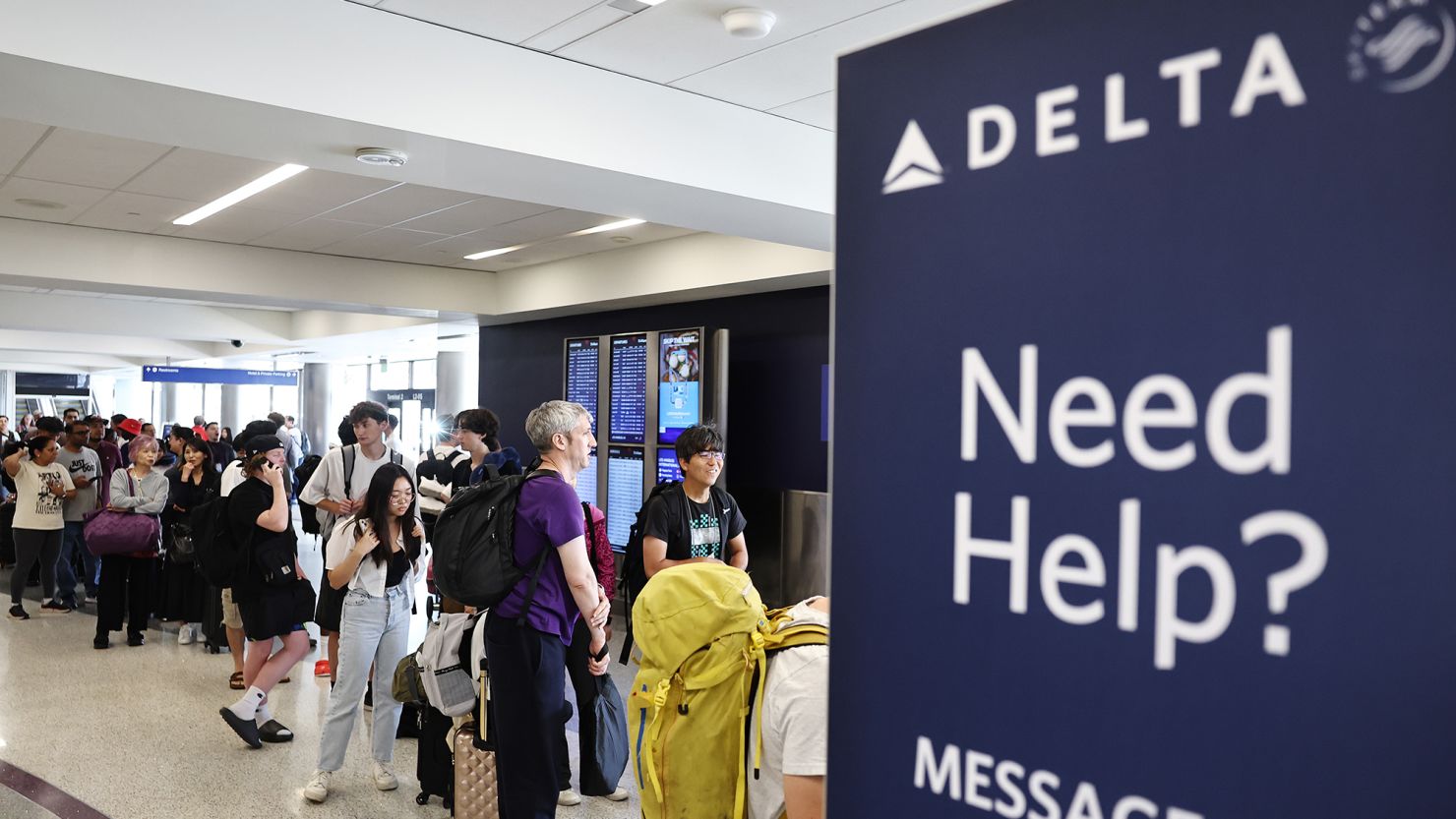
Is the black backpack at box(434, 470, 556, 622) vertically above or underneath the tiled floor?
above

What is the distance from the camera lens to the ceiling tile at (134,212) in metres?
7.04

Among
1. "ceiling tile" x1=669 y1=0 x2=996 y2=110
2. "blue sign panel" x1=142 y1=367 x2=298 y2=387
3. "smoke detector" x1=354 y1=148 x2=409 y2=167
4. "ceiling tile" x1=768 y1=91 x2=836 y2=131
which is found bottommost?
"blue sign panel" x1=142 y1=367 x2=298 y2=387

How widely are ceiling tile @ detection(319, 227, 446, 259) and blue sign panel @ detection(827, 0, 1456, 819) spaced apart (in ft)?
24.5

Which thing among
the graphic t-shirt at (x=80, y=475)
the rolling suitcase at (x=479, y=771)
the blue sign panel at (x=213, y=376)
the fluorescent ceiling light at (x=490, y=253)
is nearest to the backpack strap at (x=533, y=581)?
the rolling suitcase at (x=479, y=771)

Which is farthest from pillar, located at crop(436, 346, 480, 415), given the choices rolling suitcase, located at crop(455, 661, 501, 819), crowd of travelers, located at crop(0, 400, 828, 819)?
rolling suitcase, located at crop(455, 661, 501, 819)

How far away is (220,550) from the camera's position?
193 inches

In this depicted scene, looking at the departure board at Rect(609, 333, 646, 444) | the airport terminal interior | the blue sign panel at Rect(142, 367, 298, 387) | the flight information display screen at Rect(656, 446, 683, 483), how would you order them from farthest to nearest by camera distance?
1. the blue sign panel at Rect(142, 367, 298, 387)
2. the departure board at Rect(609, 333, 646, 444)
3. the flight information display screen at Rect(656, 446, 683, 483)
4. the airport terminal interior

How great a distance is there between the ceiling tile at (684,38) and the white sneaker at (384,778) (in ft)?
10.0

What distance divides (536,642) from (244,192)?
4988mm

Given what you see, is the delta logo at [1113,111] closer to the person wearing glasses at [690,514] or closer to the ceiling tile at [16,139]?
the person wearing glasses at [690,514]

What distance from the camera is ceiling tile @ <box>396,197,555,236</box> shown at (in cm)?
684

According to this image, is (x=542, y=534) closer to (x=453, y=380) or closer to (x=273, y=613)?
(x=273, y=613)

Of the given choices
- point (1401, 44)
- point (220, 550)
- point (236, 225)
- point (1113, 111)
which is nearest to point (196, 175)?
point (236, 225)

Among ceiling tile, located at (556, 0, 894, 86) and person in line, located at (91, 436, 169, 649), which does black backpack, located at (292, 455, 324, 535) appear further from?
ceiling tile, located at (556, 0, 894, 86)
